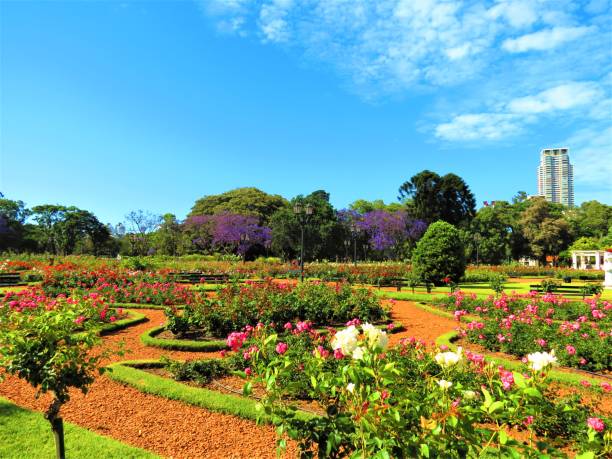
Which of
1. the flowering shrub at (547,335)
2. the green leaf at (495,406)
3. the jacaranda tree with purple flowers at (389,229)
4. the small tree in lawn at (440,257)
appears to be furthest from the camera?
the jacaranda tree with purple flowers at (389,229)

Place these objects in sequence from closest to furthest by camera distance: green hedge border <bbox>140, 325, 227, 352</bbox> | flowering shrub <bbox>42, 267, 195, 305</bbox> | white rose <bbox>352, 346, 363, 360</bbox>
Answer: white rose <bbox>352, 346, 363, 360</bbox>, green hedge border <bbox>140, 325, 227, 352</bbox>, flowering shrub <bbox>42, 267, 195, 305</bbox>

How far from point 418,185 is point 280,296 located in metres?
38.4

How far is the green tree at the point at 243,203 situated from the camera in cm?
4741

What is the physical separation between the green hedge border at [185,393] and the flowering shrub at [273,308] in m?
2.12

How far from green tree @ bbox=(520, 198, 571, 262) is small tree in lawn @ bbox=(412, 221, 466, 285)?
119 ft

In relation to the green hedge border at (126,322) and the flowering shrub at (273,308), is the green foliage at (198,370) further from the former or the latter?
the green hedge border at (126,322)

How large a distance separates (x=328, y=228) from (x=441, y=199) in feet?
44.8

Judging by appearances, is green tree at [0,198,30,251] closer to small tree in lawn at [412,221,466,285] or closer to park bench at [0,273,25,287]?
park bench at [0,273,25,287]

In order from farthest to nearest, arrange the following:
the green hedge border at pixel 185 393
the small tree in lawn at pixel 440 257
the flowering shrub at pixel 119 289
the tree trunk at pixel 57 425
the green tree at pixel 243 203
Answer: the green tree at pixel 243 203, the small tree in lawn at pixel 440 257, the flowering shrub at pixel 119 289, the green hedge border at pixel 185 393, the tree trunk at pixel 57 425

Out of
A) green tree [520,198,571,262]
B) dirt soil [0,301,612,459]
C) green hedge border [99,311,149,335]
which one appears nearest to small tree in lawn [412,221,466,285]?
green hedge border [99,311,149,335]

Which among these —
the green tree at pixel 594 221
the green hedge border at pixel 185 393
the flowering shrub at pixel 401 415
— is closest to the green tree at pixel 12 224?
the green hedge border at pixel 185 393

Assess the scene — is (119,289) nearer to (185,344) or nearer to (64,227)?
(185,344)

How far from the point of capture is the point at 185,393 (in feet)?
15.4

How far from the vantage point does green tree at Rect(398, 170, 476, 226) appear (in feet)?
142
